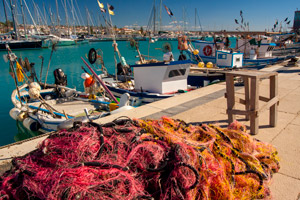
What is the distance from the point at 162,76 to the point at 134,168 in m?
8.37

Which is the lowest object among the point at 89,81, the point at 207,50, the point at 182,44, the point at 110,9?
the point at 89,81

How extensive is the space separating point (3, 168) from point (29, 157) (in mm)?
1125

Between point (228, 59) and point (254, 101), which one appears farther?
point (228, 59)

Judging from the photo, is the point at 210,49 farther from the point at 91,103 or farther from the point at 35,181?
the point at 35,181

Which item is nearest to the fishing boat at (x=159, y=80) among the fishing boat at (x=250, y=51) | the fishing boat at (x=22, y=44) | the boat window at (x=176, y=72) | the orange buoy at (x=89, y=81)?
the boat window at (x=176, y=72)

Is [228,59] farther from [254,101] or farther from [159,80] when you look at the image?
[254,101]

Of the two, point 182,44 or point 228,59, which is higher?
point 182,44

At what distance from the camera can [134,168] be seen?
216cm

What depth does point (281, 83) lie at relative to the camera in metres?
7.93

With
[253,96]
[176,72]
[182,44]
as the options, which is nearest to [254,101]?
[253,96]

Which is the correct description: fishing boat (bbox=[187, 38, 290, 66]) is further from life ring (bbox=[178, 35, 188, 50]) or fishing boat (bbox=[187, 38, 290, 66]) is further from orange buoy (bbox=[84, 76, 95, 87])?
orange buoy (bbox=[84, 76, 95, 87])

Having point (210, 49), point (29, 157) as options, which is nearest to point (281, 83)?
point (29, 157)

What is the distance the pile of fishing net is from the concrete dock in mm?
275

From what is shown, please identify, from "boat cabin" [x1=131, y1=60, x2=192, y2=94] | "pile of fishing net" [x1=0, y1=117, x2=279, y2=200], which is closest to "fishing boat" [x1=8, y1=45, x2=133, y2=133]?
"boat cabin" [x1=131, y1=60, x2=192, y2=94]
